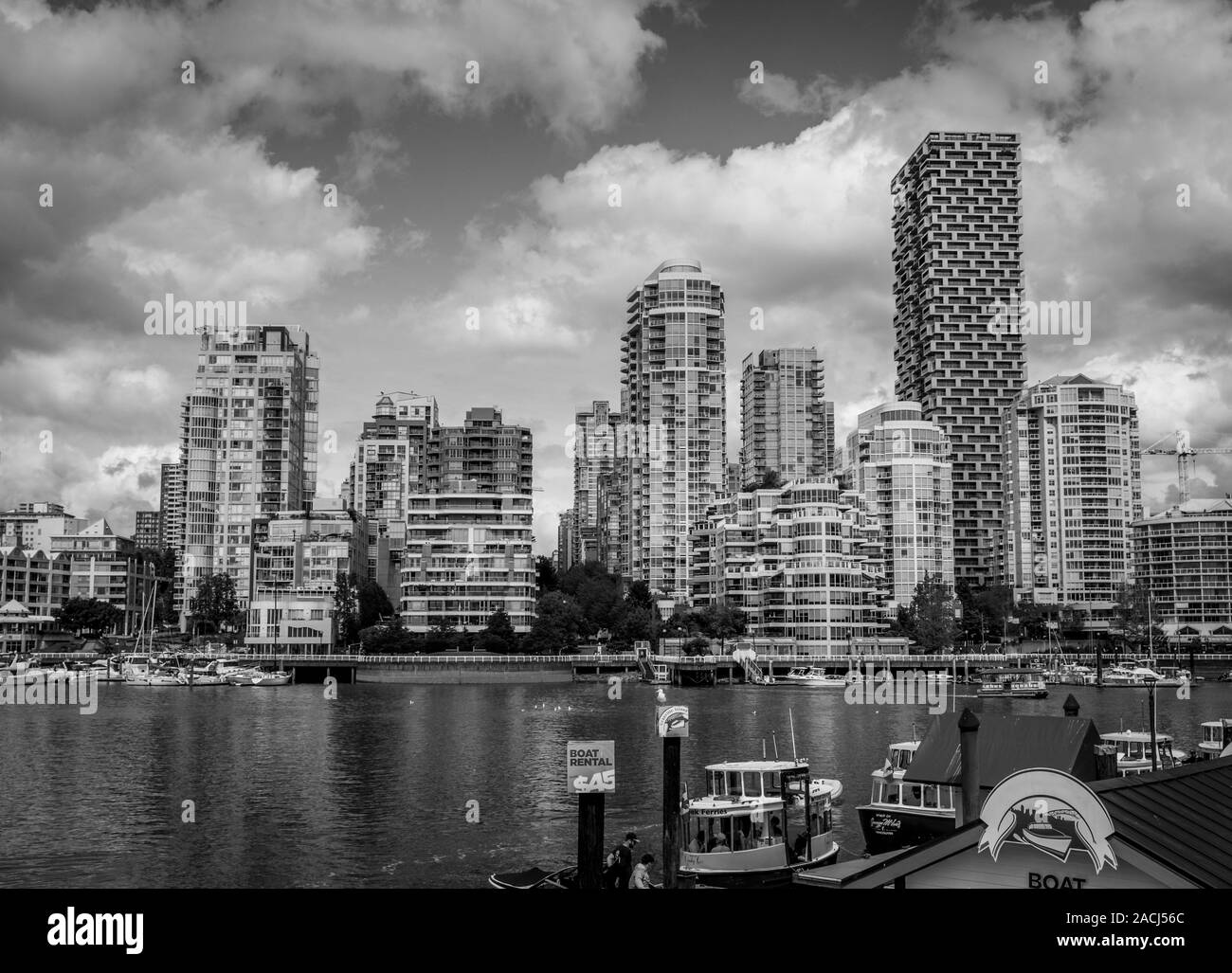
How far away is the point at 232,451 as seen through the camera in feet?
606

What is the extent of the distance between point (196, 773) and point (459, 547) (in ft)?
298

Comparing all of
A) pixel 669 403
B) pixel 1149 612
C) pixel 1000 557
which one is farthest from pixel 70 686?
pixel 1000 557

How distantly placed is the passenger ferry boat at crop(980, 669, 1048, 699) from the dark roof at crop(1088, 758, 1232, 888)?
4019 inches

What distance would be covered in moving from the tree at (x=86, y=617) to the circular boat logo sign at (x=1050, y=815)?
587ft

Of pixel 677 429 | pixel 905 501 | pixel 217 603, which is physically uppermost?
pixel 677 429

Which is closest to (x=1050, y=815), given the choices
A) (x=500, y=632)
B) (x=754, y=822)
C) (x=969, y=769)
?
(x=969, y=769)

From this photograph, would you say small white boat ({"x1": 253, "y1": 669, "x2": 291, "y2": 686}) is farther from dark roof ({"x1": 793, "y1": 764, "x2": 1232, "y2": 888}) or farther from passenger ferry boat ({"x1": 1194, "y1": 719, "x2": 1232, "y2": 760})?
dark roof ({"x1": 793, "y1": 764, "x2": 1232, "y2": 888})

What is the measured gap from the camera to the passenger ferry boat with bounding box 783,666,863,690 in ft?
412

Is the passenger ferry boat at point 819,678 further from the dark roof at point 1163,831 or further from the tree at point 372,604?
the dark roof at point 1163,831

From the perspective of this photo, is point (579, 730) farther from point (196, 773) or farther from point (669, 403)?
point (669, 403)

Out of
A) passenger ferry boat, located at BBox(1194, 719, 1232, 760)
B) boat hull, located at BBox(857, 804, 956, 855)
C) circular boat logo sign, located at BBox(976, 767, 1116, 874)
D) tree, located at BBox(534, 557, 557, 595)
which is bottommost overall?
passenger ferry boat, located at BBox(1194, 719, 1232, 760)

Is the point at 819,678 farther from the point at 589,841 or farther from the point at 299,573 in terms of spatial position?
the point at 589,841

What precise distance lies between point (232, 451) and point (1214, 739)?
15960 cm

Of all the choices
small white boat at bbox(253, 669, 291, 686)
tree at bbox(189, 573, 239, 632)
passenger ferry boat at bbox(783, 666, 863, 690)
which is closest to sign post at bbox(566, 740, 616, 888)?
passenger ferry boat at bbox(783, 666, 863, 690)
